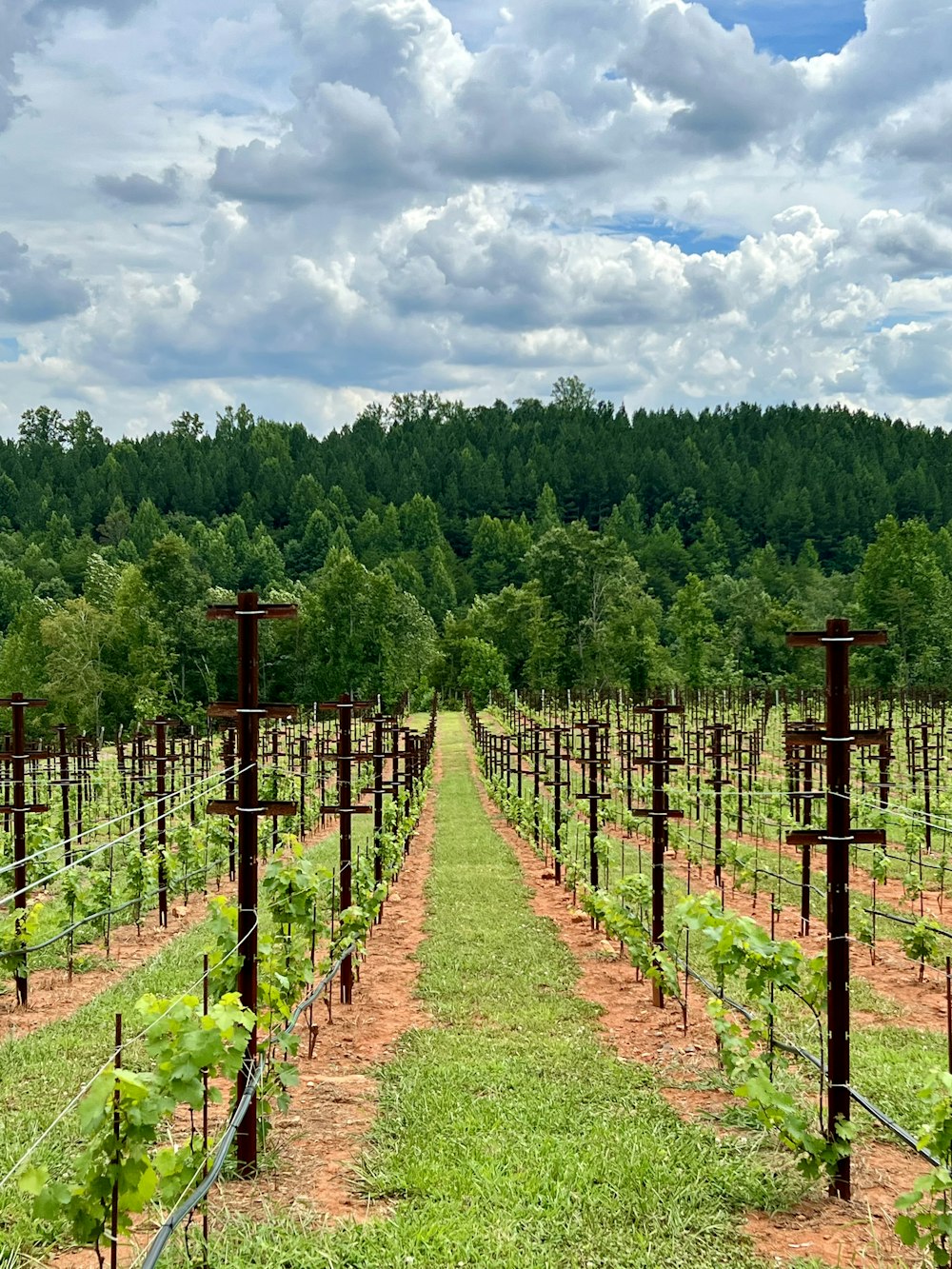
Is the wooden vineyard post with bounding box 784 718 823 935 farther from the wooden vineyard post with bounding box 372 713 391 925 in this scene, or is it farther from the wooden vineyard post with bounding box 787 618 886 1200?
the wooden vineyard post with bounding box 372 713 391 925

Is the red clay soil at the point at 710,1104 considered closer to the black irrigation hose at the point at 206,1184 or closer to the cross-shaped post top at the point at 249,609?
the black irrigation hose at the point at 206,1184

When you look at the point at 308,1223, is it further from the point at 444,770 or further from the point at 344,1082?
the point at 444,770

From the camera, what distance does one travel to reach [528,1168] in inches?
217

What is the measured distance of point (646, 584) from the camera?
334 feet

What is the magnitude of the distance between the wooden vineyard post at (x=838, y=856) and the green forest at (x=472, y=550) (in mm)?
48353

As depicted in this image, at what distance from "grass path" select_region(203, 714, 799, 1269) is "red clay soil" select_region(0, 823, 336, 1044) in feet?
11.4

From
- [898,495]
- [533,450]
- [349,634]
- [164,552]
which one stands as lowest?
[349,634]

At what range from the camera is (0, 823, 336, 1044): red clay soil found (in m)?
9.29

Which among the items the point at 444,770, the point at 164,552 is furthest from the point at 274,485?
the point at 444,770

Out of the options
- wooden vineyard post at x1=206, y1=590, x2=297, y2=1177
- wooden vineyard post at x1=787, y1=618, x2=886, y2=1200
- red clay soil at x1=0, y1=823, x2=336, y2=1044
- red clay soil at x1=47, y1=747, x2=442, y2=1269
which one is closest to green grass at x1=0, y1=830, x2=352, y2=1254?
red clay soil at x1=0, y1=823, x2=336, y2=1044

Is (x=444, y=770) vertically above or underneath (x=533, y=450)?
underneath

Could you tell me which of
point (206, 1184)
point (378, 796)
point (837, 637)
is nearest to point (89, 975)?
point (378, 796)

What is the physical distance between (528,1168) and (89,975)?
6873 millimetres

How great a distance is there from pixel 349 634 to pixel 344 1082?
5969 cm
